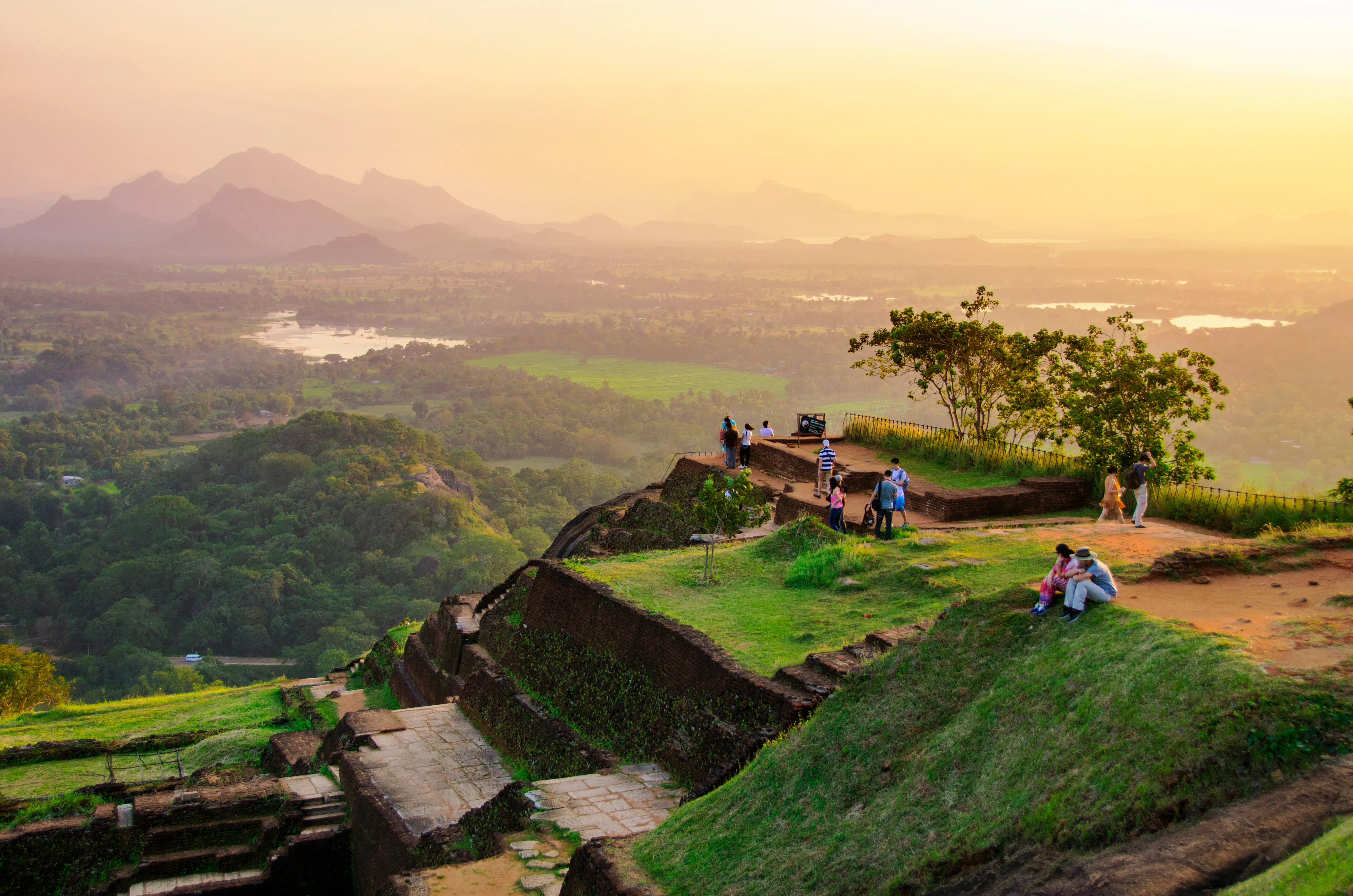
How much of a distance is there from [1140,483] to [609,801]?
8.50m

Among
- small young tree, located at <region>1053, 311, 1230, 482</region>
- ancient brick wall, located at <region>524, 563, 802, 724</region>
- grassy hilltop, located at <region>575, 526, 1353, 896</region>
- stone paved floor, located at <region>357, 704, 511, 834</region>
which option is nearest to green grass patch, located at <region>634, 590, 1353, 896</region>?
grassy hilltop, located at <region>575, 526, 1353, 896</region>

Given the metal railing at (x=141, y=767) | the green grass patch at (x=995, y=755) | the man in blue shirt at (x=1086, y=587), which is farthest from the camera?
the metal railing at (x=141, y=767)

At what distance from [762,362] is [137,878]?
12697cm

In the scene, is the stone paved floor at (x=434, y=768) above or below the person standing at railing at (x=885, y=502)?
below

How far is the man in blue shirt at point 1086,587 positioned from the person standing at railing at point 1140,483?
548cm

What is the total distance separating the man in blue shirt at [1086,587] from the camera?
820 cm

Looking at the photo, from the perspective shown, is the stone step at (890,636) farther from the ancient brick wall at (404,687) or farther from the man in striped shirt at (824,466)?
the ancient brick wall at (404,687)

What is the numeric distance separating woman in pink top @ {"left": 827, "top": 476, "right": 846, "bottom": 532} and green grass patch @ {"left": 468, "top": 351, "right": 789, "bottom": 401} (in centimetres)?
10143

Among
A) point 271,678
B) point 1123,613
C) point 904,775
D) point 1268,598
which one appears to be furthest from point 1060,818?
point 271,678

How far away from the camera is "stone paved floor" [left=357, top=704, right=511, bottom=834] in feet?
37.1

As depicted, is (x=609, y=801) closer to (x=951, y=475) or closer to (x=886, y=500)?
(x=886, y=500)

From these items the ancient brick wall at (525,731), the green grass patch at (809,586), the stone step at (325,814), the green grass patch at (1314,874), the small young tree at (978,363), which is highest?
the small young tree at (978,363)

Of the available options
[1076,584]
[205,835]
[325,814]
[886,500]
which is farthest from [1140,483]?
[205,835]

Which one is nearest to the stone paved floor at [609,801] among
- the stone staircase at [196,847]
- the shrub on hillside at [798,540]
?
the stone staircase at [196,847]
